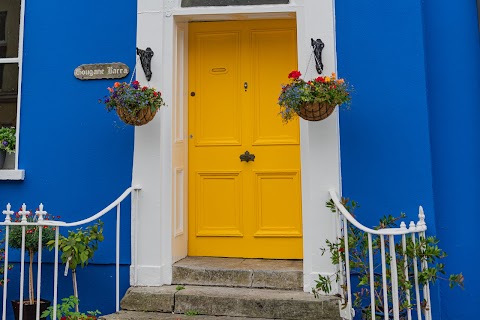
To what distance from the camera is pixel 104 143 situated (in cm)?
493

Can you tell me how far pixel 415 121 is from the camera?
178 inches

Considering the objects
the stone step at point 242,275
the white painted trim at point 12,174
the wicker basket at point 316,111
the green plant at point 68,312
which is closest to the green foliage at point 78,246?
the green plant at point 68,312

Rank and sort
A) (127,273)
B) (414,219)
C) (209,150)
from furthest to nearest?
(209,150)
(127,273)
(414,219)

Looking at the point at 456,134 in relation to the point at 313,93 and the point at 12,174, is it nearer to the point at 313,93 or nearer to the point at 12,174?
the point at 313,93

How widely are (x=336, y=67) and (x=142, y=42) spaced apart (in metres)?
1.87

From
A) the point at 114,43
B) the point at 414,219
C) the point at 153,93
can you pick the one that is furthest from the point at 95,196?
the point at 414,219

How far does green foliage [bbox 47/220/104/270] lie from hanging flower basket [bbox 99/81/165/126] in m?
1.04

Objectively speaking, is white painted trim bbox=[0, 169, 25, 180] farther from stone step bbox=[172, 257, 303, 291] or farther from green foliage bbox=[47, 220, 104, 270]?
stone step bbox=[172, 257, 303, 291]

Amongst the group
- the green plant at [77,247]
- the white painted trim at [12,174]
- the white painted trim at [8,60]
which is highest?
the white painted trim at [8,60]

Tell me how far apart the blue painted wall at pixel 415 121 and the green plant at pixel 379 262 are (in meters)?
0.23

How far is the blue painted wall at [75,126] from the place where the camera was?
16.0ft

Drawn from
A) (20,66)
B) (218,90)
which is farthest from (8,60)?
(218,90)

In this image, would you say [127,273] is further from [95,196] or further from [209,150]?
[209,150]

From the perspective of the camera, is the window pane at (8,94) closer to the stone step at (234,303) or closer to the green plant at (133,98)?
the green plant at (133,98)
